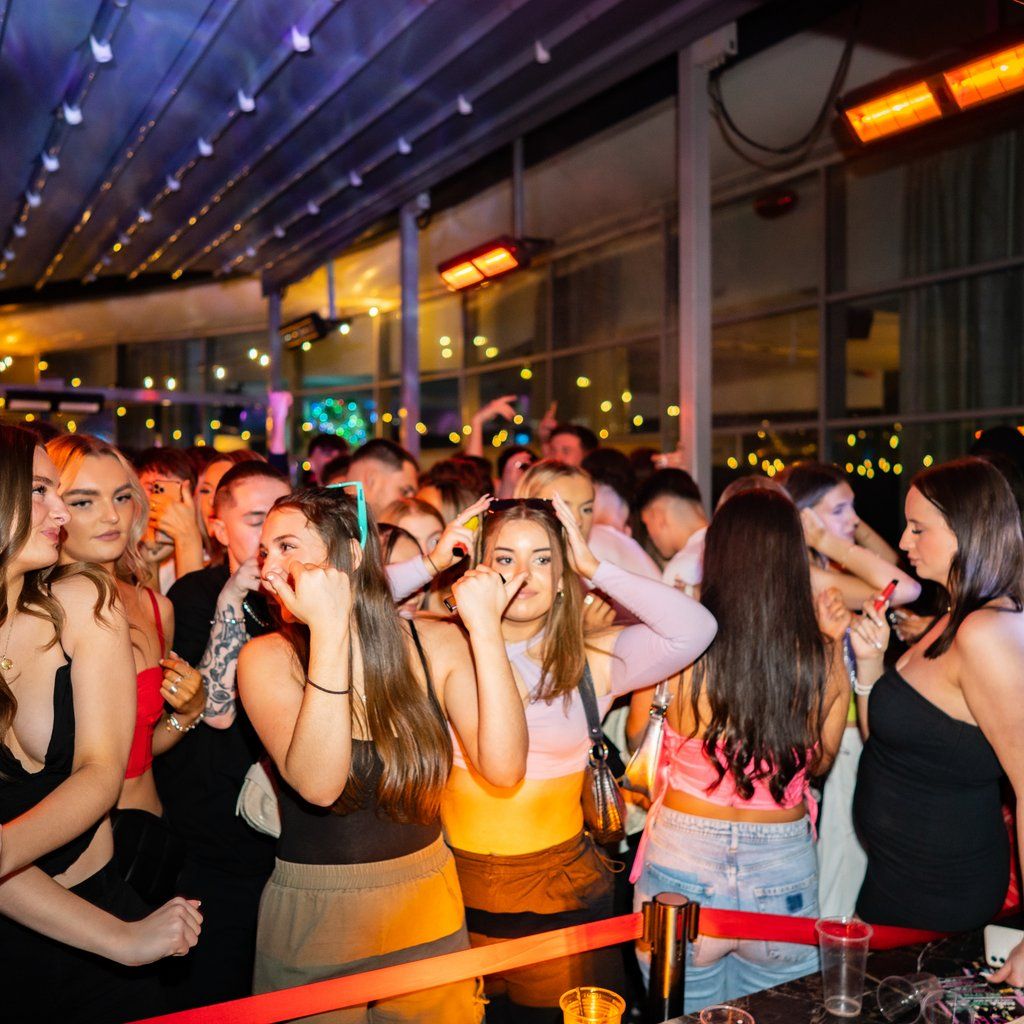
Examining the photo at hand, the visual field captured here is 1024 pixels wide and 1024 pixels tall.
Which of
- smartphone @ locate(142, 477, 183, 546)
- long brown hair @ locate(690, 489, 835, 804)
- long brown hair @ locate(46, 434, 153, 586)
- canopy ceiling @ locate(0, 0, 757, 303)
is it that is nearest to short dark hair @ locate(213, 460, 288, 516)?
long brown hair @ locate(46, 434, 153, 586)

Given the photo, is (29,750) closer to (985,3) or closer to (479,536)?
(479,536)

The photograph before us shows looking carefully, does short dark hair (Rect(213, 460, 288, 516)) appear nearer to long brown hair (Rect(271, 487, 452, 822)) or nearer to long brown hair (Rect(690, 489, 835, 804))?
long brown hair (Rect(271, 487, 452, 822))

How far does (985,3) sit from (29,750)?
5.53 metres

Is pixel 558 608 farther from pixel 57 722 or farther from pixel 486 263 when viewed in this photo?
pixel 486 263

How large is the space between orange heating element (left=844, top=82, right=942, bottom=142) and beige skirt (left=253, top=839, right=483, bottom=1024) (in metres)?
3.76

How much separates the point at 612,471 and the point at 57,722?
9.29 ft

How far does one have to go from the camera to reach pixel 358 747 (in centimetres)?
183

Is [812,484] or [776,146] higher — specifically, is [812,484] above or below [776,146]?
below

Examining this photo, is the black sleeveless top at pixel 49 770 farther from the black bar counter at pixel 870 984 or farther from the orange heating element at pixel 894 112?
the orange heating element at pixel 894 112

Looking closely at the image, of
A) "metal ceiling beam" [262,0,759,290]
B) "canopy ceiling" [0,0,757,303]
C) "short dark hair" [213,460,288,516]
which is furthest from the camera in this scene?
"metal ceiling beam" [262,0,759,290]

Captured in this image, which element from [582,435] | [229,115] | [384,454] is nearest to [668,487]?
[384,454]

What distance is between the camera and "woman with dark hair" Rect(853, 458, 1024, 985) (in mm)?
2105

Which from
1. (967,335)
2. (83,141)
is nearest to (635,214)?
(967,335)

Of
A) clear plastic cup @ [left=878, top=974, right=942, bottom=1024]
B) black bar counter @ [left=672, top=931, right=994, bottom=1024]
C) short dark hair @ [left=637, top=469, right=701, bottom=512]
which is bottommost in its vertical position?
black bar counter @ [left=672, top=931, right=994, bottom=1024]
